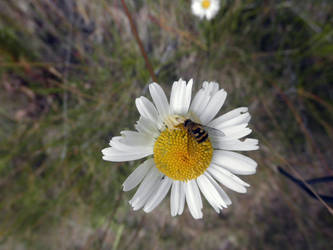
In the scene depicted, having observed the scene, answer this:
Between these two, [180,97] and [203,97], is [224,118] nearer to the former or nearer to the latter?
[203,97]

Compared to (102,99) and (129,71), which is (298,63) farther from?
(102,99)

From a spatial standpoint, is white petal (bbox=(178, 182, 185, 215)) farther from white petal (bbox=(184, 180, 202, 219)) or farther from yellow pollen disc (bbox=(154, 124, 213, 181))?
yellow pollen disc (bbox=(154, 124, 213, 181))

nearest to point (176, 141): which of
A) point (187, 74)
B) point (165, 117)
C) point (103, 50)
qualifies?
point (165, 117)

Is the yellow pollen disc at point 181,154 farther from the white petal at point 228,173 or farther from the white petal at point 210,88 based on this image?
the white petal at point 210,88

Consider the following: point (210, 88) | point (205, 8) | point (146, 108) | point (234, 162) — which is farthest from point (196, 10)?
point (234, 162)

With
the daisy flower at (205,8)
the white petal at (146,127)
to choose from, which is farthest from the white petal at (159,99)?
the daisy flower at (205,8)
